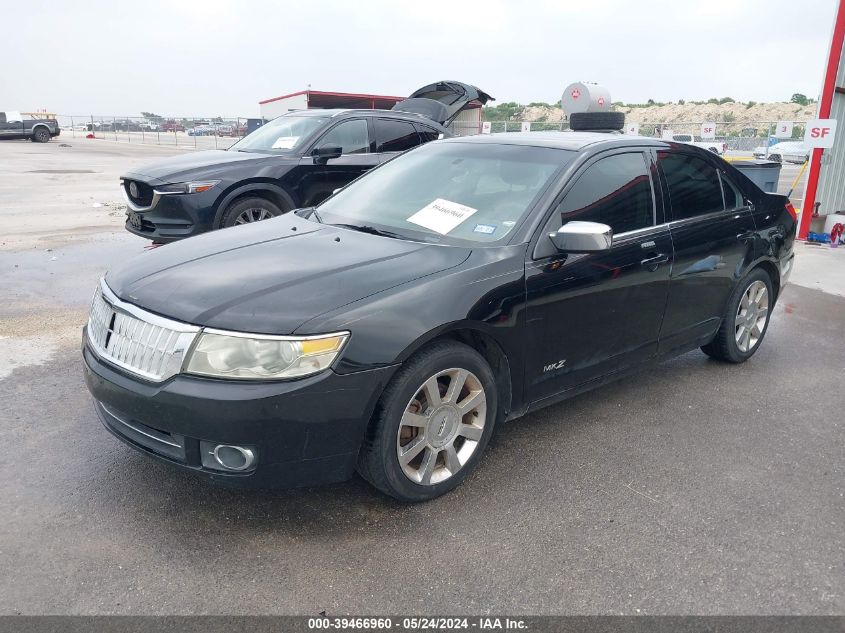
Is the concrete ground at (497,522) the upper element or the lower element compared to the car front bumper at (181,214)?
lower

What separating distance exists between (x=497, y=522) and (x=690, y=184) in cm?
258

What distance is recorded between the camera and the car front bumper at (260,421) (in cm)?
264

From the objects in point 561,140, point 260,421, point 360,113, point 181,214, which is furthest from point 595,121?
point 260,421

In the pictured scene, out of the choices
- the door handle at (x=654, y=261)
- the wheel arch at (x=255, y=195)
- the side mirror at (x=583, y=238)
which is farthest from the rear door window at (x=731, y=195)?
the wheel arch at (x=255, y=195)

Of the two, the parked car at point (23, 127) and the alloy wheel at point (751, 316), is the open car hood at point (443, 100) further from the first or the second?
the parked car at point (23, 127)

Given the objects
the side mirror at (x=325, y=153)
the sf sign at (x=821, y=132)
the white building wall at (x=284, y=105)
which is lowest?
the side mirror at (x=325, y=153)

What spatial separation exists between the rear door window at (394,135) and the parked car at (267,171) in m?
0.01

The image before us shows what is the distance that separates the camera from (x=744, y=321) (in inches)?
199

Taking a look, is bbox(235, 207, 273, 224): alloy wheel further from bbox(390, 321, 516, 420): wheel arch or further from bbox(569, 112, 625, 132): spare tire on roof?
bbox(390, 321, 516, 420): wheel arch

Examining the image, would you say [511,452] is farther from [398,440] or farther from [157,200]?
[157,200]

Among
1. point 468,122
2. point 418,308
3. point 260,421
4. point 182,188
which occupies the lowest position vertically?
point 260,421

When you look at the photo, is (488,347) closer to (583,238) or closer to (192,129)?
(583,238)

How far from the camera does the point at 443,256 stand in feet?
10.8

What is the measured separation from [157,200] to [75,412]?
3.74m
